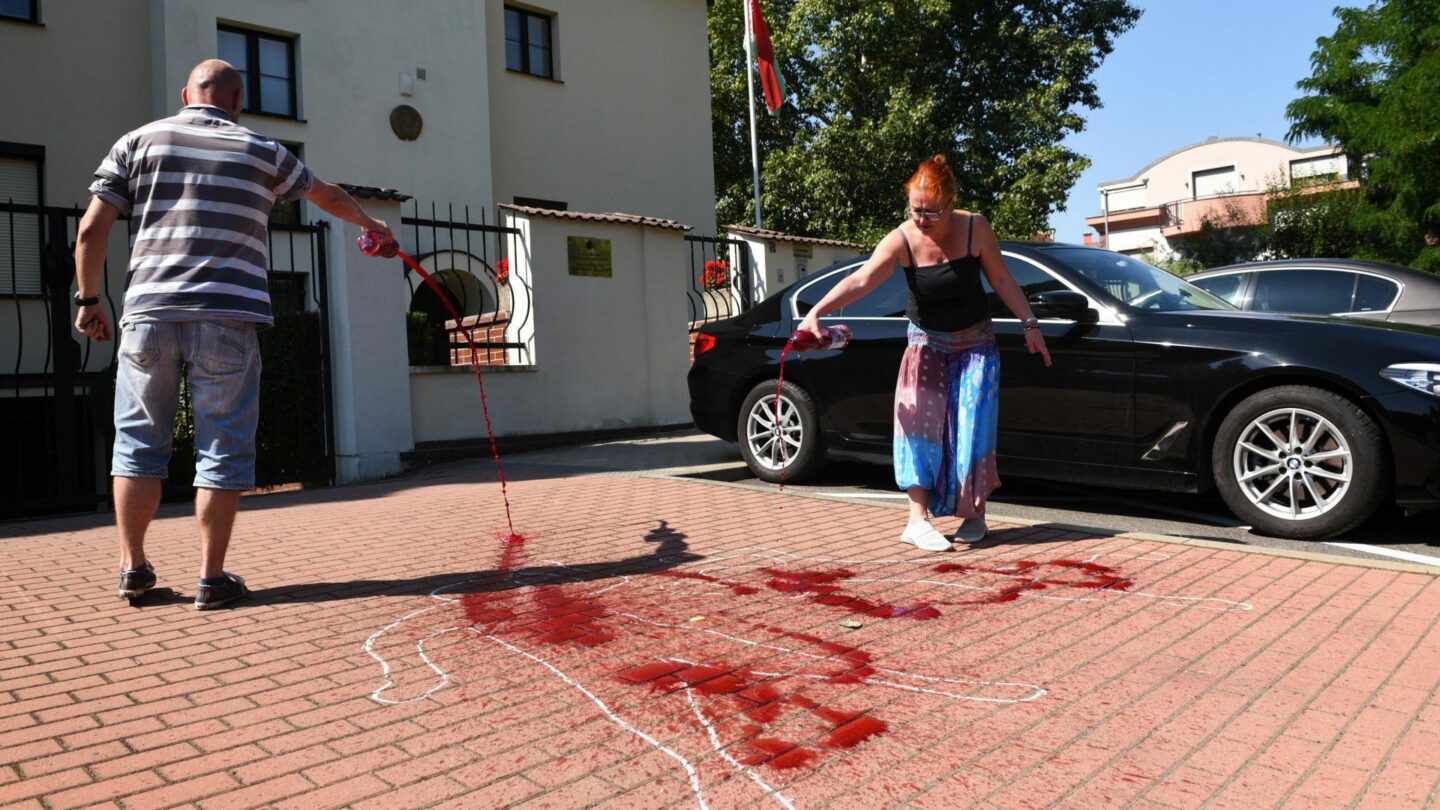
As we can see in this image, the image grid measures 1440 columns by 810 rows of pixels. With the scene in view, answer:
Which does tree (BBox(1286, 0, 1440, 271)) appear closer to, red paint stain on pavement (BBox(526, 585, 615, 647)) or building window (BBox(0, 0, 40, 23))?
red paint stain on pavement (BBox(526, 585, 615, 647))

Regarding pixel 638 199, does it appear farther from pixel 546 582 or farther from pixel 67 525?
pixel 546 582

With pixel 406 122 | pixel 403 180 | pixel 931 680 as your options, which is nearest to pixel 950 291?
pixel 931 680

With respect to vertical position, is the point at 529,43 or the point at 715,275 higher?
the point at 529,43

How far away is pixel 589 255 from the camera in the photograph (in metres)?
11.3

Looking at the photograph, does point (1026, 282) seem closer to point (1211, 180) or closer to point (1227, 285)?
point (1227, 285)

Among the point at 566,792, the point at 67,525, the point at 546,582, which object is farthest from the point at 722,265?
the point at 566,792

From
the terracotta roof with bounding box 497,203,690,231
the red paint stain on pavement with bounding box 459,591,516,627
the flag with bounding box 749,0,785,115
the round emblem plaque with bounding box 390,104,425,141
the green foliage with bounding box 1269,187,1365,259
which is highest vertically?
the flag with bounding box 749,0,785,115

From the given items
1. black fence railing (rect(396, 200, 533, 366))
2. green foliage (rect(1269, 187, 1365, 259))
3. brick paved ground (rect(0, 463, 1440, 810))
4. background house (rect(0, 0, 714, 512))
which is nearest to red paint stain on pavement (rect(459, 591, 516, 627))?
brick paved ground (rect(0, 463, 1440, 810))

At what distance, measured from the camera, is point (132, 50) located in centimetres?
1647

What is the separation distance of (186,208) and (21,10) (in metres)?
14.6

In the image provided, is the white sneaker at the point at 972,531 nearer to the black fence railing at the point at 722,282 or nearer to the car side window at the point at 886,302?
the car side window at the point at 886,302

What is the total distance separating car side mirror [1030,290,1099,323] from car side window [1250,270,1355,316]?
3484mm

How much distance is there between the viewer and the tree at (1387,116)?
2292cm

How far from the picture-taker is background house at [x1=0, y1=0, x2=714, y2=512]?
9.09 metres
